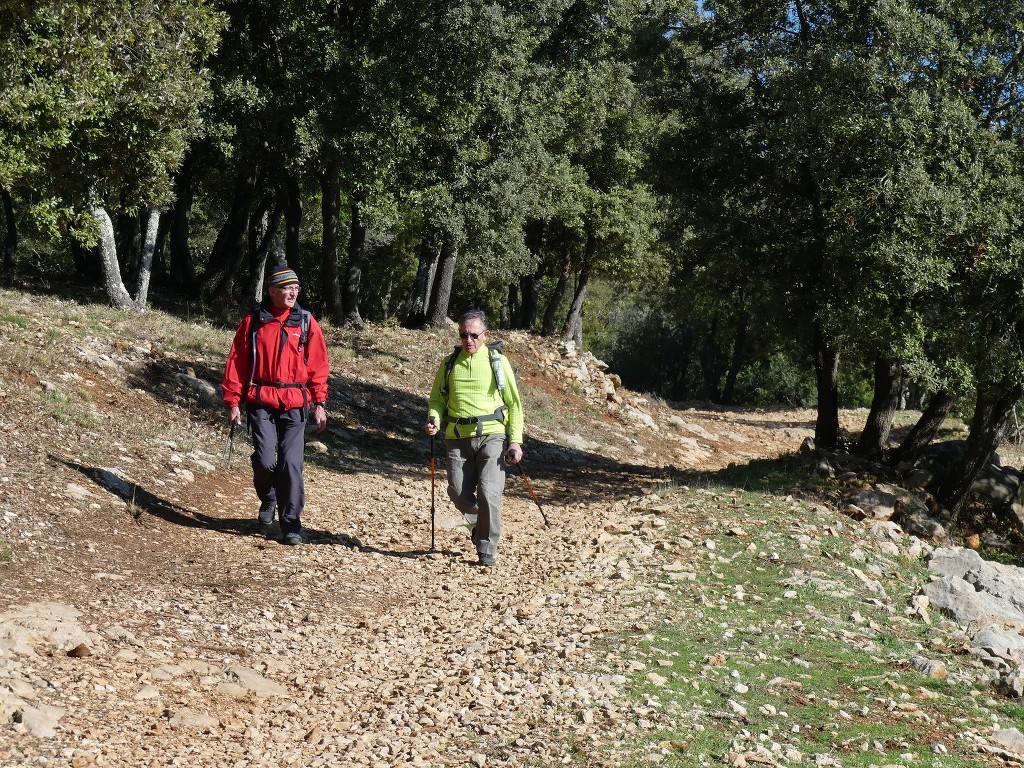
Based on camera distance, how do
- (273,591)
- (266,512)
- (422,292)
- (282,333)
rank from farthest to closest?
1. (422,292)
2. (266,512)
3. (282,333)
4. (273,591)

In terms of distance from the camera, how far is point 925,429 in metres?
16.3

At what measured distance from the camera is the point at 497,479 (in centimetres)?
854

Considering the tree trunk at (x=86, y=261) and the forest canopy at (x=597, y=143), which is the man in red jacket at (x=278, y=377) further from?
the tree trunk at (x=86, y=261)

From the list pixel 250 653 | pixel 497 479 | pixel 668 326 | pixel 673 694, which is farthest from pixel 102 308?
pixel 668 326

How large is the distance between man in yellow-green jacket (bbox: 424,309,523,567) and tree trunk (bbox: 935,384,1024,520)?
8358 millimetres

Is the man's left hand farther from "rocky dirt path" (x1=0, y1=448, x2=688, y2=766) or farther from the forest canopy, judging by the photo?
the forest canopy

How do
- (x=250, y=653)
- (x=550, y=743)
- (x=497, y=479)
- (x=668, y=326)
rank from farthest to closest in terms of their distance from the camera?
(x=668, y=326) < (x=497, y=479) < (x=250, y=653) < (x=550, y=743)

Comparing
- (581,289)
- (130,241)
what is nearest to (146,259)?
(130,241)

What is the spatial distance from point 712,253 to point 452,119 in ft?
18.3

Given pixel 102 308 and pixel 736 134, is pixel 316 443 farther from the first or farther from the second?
pixel 736 134

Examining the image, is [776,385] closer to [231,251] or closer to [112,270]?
[231,251]

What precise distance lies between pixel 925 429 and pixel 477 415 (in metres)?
10.6

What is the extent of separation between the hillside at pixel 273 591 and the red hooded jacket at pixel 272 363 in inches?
52.7

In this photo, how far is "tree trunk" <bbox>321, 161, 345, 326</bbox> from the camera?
20.5 meters
